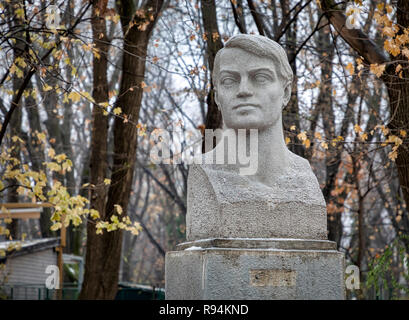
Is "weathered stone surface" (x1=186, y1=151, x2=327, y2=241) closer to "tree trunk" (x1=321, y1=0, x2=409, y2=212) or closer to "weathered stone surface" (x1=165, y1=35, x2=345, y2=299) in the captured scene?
"weathered stone surface" (x1=165, y1=35, x2=345, y2=299)

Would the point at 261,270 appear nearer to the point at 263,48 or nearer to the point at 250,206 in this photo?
the point at 250,206

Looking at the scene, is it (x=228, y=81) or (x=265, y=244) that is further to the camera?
(x=228, y=81)

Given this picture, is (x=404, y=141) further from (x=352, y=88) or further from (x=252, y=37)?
(x=352, y=88)

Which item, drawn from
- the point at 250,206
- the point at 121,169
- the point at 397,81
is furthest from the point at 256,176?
the point at 121,169

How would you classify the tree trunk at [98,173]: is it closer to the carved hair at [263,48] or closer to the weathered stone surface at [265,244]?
the carved hair at [263,48]

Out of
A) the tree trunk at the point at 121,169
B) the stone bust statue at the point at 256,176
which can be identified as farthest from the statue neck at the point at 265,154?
the tree trunk at the point at 121,169

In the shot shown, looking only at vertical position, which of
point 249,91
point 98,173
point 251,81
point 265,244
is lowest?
point 265,244

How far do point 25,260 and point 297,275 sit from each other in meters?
14.4

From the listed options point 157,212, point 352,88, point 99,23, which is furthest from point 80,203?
point 157,212

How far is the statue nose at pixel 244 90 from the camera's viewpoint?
16.6 feet

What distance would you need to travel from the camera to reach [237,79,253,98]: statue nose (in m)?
5.07

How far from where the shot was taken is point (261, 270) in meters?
4.56

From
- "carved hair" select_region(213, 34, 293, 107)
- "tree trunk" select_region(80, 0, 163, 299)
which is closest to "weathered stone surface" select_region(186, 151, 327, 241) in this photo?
"carved hair" select_region(213, 34, 293, 107)

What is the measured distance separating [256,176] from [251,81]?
0.85 m
